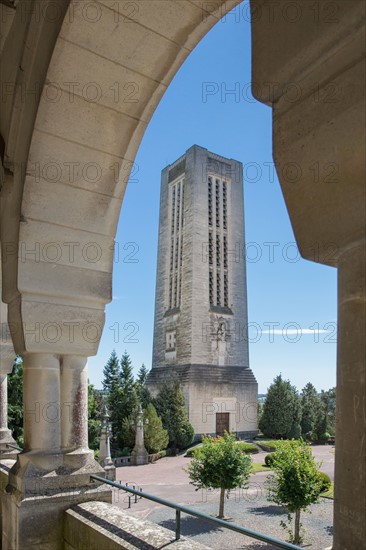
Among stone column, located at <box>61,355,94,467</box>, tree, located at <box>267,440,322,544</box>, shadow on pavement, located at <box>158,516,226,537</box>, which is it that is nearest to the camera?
stone column, located at <box>61,355,94,467</box>

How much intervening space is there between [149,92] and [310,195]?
202 centimetres

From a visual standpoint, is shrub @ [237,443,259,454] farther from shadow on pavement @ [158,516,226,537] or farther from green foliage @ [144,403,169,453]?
shadow on pavement @ [158,516,226,537]

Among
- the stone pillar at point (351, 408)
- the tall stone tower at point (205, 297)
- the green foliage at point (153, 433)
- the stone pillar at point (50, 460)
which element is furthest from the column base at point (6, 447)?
the tall stone tower at point (205, 297)

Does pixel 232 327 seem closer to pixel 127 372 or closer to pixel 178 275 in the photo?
pixel 178 275

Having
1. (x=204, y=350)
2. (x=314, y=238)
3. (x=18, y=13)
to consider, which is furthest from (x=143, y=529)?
(x=204, y=350)

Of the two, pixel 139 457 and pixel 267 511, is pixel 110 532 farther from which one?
pixel 139 457

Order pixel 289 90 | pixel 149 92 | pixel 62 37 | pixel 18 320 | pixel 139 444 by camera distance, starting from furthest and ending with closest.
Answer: pixel 139 444, pixel 18 320, pixel 149 92, pixel 62 37, pixel 289 90

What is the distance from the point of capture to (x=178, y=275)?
36.6 meters

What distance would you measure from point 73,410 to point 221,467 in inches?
589

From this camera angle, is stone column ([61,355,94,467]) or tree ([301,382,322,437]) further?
tree ([301,382,322,437])

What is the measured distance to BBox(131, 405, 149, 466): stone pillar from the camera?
24.8 metres

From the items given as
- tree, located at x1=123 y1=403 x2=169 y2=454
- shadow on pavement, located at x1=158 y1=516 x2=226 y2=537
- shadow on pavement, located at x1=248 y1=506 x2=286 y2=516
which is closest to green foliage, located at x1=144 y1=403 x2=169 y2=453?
tree, located at x1=123 y1=403 x2=169 y2=454

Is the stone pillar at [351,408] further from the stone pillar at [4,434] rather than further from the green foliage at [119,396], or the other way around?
the green foliage at [119,396]

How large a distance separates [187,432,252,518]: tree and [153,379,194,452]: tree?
11480 mm
